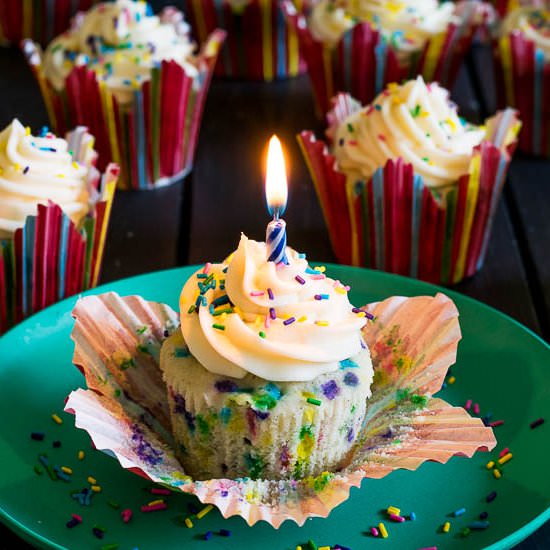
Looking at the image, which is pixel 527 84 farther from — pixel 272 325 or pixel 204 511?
pixel 204 511

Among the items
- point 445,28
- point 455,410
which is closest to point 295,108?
point 445,28

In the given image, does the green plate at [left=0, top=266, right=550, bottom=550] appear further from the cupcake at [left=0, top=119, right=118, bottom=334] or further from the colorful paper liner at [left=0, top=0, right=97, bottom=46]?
the colorful paper liner at [left=0, top=0, right=97, bottom=46]

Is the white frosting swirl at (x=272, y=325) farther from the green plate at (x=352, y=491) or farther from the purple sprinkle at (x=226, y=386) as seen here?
the green plate at (x=352, y=491)

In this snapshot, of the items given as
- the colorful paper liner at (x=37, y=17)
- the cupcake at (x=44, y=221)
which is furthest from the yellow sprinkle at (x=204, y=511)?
the colorful paper liner at (x=37, y=17)

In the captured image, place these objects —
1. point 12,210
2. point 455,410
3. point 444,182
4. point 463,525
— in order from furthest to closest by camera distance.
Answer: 1. point 444,182
2. point 12,210
3. point 455,410
4. point 463,525

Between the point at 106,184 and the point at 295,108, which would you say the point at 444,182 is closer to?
the point at 106,184

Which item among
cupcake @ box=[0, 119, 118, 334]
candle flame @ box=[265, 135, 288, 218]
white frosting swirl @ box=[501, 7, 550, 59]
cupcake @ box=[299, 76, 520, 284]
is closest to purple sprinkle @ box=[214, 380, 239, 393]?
candle flame @ box=[265, 135, 288, 218]

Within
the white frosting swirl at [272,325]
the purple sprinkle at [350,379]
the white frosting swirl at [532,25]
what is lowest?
the purple sprinkle at [350,379]
